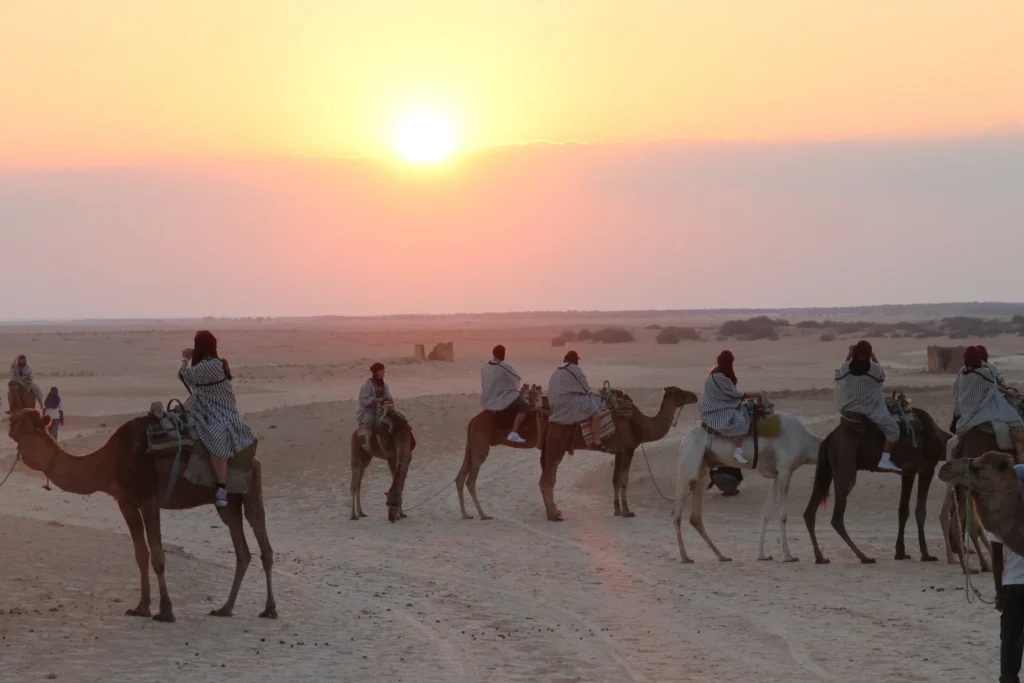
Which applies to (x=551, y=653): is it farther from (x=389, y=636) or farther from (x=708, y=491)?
(x=708, y=491)

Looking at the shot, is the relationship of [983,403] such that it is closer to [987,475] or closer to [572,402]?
[572,402]

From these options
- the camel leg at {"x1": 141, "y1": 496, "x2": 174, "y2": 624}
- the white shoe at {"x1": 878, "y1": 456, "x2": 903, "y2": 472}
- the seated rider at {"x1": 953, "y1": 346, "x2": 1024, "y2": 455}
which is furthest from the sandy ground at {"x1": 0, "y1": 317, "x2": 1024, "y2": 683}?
the seated rider at {"x1": 953, "y1": 346, "x2": 1024, "y2": 455}

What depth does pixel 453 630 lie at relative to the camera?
1280 centimetres

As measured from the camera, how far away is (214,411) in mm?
12836

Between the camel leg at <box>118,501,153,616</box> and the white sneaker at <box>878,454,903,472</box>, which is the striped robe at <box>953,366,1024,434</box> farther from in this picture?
the camel leg at <box>118,501,153,616</box>

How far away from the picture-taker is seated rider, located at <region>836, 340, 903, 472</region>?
16531 millimetres

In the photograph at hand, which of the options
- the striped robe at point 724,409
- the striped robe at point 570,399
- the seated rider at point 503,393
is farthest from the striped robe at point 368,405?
the striped robe at point 724,409

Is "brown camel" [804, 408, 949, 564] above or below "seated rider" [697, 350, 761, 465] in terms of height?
below

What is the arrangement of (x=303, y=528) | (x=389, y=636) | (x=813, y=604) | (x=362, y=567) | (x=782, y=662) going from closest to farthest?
(x=782, y=662), (x=389, y=636), (x=813, y=604), (x=362, y=567), (x=303, y=528)

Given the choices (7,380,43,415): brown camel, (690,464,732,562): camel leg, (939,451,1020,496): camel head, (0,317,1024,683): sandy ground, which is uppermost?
(939,451,1020,496): camel head

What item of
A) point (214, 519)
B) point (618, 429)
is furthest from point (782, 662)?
point (214, 519)

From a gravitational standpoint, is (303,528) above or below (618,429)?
below

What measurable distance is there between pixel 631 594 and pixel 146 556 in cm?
519

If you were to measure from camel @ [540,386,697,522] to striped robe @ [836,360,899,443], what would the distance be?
15.3 feet
